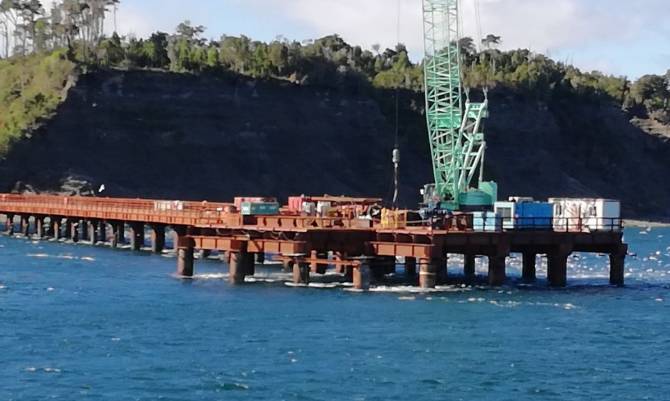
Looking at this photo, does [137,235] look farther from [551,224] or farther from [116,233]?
[551,224]

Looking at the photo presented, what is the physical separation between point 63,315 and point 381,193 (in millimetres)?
127672

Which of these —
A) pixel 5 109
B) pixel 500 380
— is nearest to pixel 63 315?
pixel 500 380

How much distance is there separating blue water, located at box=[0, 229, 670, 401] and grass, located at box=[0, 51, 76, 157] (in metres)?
89.0

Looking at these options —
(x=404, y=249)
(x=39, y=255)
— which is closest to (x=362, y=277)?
(x=404, y=249)

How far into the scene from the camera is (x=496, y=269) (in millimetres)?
72562

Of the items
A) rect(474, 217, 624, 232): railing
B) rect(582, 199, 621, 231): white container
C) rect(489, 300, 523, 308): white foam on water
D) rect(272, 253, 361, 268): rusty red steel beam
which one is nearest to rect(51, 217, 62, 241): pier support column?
rect(272, 253, 361, 268): rusty red steel beam

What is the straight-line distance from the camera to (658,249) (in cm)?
13000

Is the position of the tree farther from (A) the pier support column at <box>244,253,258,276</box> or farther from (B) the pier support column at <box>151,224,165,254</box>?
(A) the pier support column at <box>244,253,258,276</box>

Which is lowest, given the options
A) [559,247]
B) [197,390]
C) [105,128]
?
[197,390]

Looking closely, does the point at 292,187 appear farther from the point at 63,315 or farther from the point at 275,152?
the point at 63,315

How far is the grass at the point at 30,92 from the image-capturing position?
542 ft

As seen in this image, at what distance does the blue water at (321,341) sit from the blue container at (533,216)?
329 centimetres

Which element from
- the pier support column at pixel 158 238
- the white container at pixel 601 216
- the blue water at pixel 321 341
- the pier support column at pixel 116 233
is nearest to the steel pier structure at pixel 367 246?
the white container at pixel 601 216

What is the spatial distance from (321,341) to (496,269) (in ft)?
69.0
